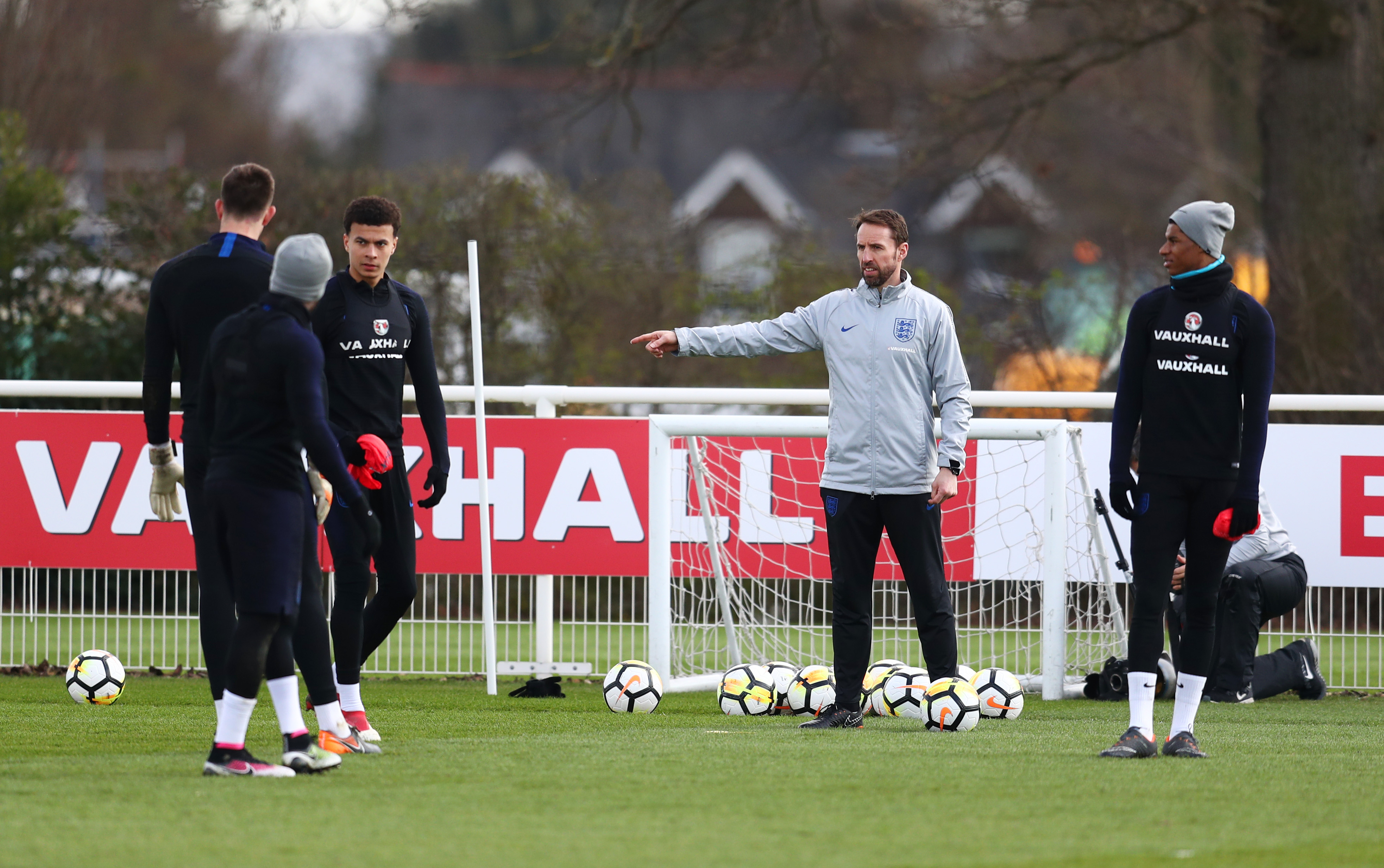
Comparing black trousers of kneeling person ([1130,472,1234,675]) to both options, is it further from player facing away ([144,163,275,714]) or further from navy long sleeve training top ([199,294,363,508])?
player facing away ([144,163,275,714])

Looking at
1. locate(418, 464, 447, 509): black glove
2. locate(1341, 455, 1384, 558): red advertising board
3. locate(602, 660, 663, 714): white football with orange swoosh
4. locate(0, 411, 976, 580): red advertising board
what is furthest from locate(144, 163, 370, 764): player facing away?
locate(1341, 455, 1384, 558): red advertising board

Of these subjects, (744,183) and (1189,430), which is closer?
(1189,430)

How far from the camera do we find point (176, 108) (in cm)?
4459

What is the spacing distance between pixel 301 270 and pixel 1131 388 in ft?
9.26

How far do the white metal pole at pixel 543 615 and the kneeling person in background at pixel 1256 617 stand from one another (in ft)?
10.2

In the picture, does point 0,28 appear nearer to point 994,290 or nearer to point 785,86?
point 994,290

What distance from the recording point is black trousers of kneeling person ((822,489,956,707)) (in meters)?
6.71

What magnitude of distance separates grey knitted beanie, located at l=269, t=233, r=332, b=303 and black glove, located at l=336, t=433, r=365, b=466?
846 mm

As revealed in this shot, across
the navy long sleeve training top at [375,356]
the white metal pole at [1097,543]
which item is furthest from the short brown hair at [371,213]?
the white metal pole at [1097,543]

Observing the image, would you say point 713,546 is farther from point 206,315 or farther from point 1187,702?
point 206,315

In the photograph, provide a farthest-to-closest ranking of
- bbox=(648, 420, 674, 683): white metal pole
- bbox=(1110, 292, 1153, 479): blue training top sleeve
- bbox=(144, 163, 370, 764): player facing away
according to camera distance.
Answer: bbox=(648, 420, 674, 683): white metal pole < bbox=(1110, 292, 1153, 479): blue training top sleeve < bbox=(144, 163, 370, 764): player facing away

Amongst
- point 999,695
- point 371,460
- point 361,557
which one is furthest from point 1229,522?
point 361,557

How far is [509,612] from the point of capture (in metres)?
8.88

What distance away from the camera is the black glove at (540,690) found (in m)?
8.20
